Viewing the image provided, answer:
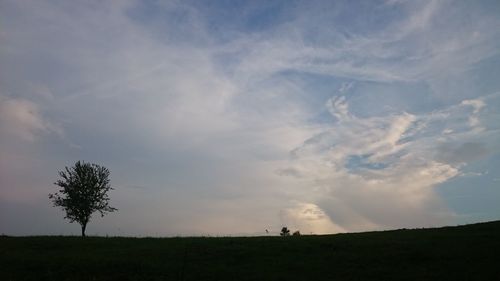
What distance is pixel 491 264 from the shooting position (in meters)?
32.2

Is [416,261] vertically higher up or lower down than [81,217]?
lower down

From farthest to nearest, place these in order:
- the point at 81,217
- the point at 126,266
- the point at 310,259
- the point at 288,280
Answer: the point at 81,217 → the point at 310,259 → the point at 126,266 → the point at 288,280

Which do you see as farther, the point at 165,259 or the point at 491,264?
the point at 165,259

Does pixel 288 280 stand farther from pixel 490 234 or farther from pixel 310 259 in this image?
pixel 490 234

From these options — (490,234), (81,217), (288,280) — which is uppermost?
(81,217)

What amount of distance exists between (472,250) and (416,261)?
4928mm

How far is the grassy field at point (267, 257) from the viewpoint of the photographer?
106 ft

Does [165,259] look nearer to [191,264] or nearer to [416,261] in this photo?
[191,264]

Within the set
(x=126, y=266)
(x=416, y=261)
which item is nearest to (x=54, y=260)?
(x=126, y=266)

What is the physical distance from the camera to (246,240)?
45594mm

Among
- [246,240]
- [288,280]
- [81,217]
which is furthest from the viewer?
[81,217]

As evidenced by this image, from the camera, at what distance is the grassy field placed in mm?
32344

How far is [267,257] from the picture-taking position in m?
38.0

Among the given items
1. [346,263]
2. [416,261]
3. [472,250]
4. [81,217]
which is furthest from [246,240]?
[81,217]
